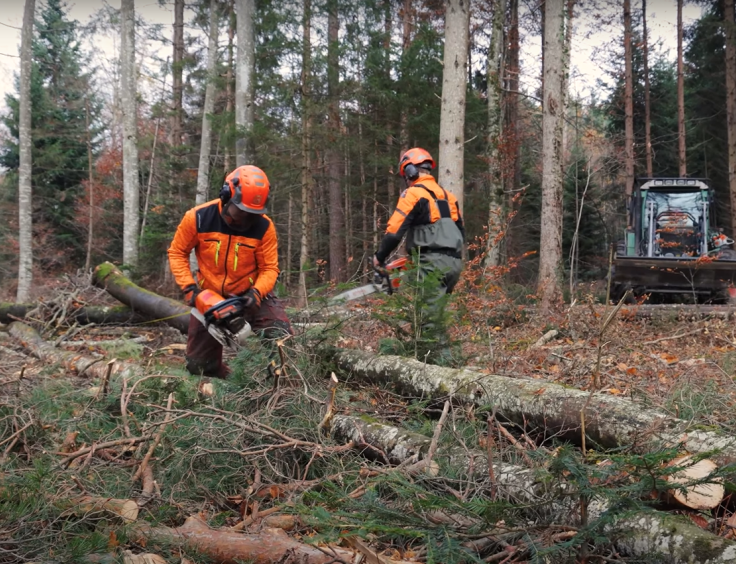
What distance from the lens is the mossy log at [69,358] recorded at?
549 centimetres

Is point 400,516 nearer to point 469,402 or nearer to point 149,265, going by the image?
point 469,402

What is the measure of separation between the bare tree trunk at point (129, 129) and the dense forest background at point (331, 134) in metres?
0.51

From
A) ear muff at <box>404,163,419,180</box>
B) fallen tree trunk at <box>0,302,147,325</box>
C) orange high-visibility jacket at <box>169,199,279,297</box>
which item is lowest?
fallen tree trunk at <box>0,302,147,325</box>

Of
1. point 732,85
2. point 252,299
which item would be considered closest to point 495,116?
point 252,299

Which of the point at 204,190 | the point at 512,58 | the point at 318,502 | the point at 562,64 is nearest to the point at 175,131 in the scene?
the point at 204,190

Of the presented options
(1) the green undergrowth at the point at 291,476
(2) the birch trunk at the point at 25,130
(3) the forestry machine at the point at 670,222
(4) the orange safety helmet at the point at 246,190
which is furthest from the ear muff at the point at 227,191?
(2) the birch trunk at the point at 25,130

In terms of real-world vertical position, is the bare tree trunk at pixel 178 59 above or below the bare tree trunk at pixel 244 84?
above

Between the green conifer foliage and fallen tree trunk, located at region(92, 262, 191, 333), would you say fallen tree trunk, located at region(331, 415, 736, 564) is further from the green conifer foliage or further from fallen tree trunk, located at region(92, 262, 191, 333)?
A: the green conifer foliage

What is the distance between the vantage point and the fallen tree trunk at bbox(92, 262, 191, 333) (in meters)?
8.41

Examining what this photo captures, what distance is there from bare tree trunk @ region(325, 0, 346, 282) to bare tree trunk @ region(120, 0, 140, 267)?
5426 millimetres

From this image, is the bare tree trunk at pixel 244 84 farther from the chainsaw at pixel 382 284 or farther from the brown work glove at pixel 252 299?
the brown work glove at pixel 252 299

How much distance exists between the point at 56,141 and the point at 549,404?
25744mm

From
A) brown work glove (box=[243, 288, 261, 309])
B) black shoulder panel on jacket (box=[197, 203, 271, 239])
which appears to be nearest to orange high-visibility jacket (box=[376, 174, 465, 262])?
brown work glove (box=[243, 288, 261, 309])

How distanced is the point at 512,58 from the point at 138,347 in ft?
55.1
